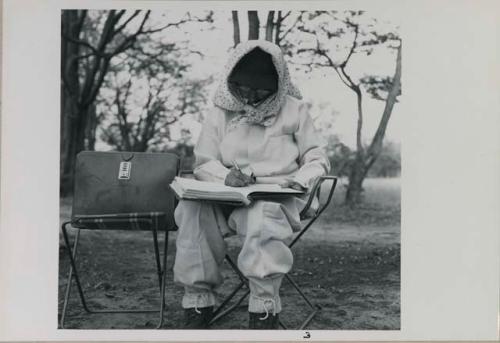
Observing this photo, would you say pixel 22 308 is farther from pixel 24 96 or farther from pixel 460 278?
pixel 460 278

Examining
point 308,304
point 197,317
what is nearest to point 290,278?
point 308,304

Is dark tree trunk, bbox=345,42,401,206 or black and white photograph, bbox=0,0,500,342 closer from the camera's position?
black and white photograph, bbox=0,0,500,342

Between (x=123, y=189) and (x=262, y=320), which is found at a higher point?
(x=123, y=189)

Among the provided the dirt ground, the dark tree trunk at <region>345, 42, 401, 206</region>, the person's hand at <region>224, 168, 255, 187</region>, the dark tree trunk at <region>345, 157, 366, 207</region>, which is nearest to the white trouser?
the person's hand at <region>224, 168, 255, 187</region>

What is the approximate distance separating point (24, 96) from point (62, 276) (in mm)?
1196

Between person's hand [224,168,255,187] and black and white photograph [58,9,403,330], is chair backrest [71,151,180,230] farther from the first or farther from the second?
person's hand [224,168,255,187]

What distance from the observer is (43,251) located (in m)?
3.76

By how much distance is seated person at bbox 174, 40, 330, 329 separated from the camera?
339cm

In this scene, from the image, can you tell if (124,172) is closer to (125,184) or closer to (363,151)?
(125,184)

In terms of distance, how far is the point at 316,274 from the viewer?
464cm

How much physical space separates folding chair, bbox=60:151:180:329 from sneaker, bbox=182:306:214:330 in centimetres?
19

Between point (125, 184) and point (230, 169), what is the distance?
557 millimetres

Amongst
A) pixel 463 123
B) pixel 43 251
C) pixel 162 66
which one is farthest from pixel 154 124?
pixel 463 123

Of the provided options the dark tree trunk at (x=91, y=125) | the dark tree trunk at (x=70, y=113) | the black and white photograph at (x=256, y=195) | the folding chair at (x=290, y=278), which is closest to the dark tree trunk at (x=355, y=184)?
the black and white photograph at (x=256, y=195)
